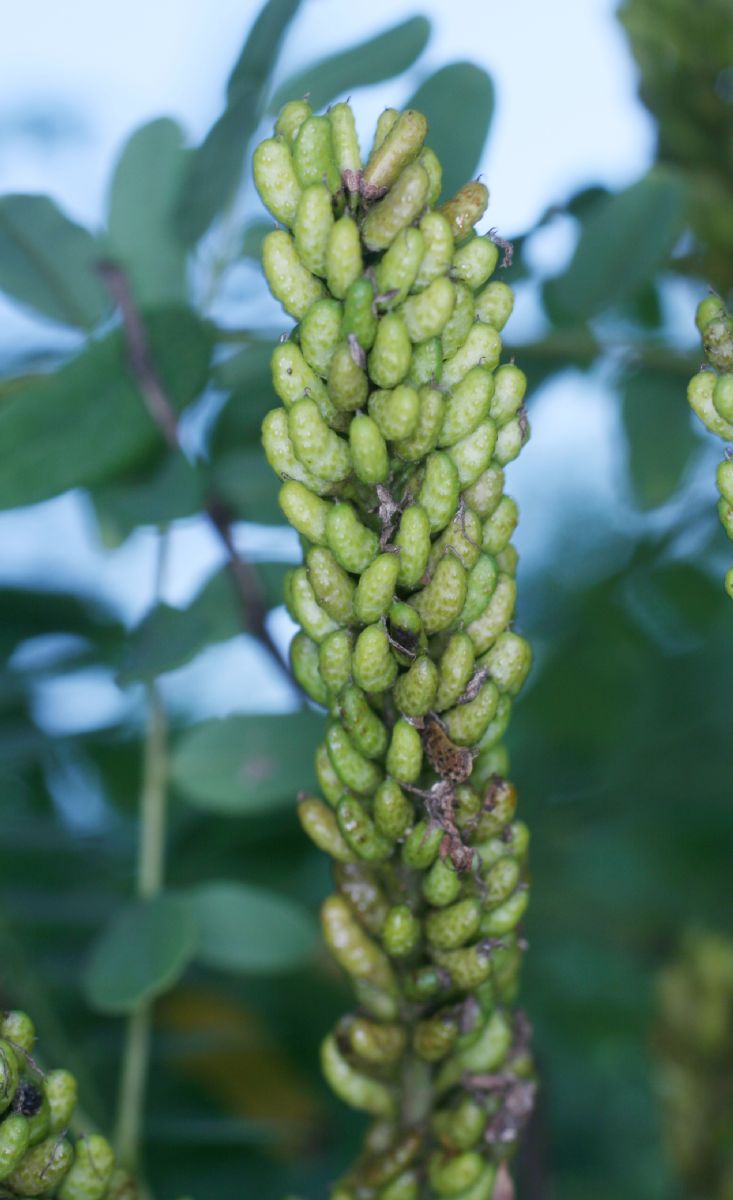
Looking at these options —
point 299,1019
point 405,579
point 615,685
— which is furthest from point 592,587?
point 405,579

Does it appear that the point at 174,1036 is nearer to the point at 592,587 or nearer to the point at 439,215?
the point at 592,587

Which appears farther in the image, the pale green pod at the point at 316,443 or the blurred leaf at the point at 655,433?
the blurred leaf at the point at 655,433

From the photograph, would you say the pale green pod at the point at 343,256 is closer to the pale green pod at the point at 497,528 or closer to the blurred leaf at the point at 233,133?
the pale green pod at the point at 497,528

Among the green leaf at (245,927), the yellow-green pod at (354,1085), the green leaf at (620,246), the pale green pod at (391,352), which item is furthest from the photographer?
the green leaf at (620,246)

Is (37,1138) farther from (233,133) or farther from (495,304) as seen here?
(233,133)

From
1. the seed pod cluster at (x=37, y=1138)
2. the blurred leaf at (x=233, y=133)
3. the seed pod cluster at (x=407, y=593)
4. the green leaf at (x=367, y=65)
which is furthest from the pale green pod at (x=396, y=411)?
the green leaf at (x=367, y=65)

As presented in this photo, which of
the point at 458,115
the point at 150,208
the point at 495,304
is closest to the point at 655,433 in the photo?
the point at 458,115
